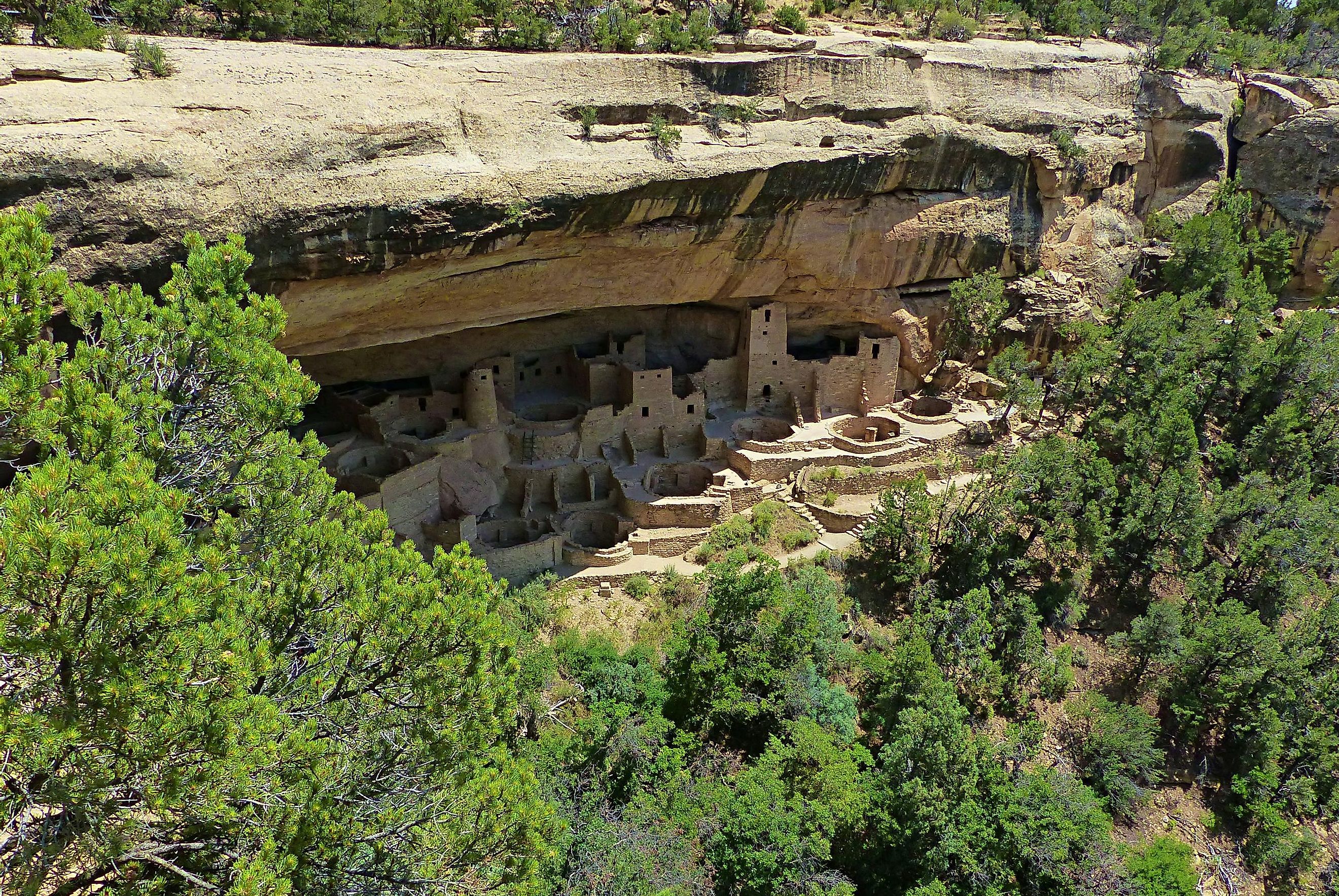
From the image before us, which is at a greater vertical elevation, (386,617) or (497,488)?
(386,617)

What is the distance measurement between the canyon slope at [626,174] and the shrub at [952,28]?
1.82 ft

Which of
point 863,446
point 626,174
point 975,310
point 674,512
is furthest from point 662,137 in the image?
point 975,310

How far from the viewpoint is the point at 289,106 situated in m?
12.3

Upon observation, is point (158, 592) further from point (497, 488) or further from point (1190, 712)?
point (1190, 712)

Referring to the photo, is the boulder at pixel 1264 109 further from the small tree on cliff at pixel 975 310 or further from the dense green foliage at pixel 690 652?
the small tree on cliff at pixel 975 310

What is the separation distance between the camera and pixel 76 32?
13.0 meters

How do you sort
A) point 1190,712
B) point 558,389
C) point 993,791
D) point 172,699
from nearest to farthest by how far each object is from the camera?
point 172,699, point 993,791, point 1190,712, point 558,389

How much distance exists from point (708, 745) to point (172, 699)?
9556 millimetres

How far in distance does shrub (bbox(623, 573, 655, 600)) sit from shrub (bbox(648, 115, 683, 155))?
7.51 meters

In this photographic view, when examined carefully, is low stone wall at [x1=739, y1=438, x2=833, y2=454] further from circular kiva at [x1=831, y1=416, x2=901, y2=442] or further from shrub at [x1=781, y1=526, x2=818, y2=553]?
shrub at [x1=781, y1=526, x2=818, y2=553]

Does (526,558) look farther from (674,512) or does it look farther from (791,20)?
(791,20)

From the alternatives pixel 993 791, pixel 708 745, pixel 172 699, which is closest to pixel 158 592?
pixel 172 699

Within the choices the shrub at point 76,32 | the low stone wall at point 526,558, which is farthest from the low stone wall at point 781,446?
the shrub at point 76,32

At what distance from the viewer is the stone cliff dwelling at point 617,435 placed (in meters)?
16.9
